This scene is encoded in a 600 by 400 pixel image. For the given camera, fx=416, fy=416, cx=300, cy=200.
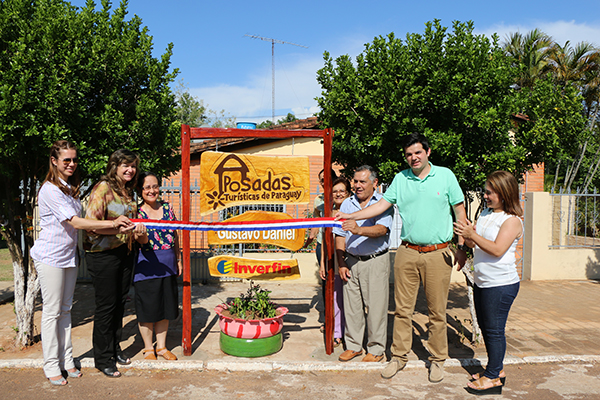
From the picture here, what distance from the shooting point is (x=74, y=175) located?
4.14 m

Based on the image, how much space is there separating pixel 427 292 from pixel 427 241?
A: 518 millimetres

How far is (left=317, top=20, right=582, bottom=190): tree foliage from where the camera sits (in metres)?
4.72

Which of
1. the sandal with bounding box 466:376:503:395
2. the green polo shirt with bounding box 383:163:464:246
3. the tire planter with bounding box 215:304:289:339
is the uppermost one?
the green polo shirt with bounding box 383:163:464:246

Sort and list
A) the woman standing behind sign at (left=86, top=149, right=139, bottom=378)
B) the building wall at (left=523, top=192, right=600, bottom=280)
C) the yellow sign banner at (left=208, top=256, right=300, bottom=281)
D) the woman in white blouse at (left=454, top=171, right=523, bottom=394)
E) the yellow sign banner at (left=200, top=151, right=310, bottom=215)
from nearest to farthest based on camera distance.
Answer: the woman in white blouse at (left=454, top=171, right=523, bottom=394) < the woman standing behind sign at (left=86, top=149, right=139, bottom=378) < the yellow sign banner at (left=200, top=151, right=310, bottom=215) < the yellow sign banner at (left=208, top=256, right=300, bottom=281) < the building wall at (left=523, top=192, right=600, bottom=280)

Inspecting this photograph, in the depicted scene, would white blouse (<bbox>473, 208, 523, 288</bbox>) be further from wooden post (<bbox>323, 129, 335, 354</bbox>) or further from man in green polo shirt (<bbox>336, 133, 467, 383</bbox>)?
wooden post (<bbox>323, 129, 335, 354</bbox>)

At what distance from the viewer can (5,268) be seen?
33.6ft

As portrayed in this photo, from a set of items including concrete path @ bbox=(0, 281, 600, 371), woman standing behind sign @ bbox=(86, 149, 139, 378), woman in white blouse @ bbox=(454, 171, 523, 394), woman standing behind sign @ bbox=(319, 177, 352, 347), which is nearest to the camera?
woman in white blouse @ bbox=(454, 171, 523, 394)

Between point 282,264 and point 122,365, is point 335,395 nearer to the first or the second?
point 282,264

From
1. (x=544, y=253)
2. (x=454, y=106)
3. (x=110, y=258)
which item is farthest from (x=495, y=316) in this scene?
(x=544, y=253)

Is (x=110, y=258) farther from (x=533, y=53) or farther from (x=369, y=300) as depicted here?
(x=533, y=53)

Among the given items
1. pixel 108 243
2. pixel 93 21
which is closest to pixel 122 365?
pixel 108 243

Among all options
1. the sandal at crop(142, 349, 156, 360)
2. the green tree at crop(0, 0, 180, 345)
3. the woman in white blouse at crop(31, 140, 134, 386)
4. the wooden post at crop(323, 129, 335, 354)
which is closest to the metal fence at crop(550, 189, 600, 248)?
the wooden post at crop(323, 129, 335, 354)

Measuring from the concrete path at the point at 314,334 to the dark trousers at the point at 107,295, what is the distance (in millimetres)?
342

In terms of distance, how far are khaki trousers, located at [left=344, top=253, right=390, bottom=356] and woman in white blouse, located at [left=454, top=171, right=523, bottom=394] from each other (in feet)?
3.24
